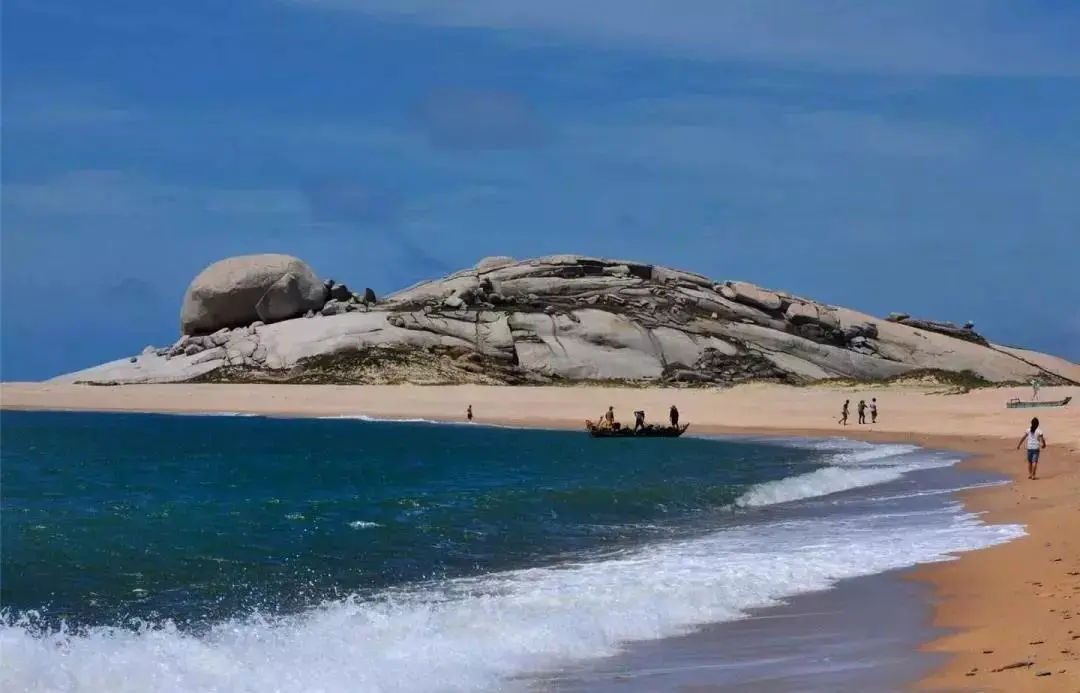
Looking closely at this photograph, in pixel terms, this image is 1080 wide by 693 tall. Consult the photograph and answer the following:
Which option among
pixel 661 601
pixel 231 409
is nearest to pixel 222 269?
pixel 231 409

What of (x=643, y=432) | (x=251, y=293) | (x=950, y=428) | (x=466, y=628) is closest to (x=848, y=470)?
(x=950, y=428)

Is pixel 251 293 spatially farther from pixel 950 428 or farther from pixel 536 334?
pixel 950 428

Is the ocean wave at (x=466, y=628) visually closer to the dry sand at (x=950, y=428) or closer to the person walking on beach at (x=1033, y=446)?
the dry sand at (x=950, y=428)

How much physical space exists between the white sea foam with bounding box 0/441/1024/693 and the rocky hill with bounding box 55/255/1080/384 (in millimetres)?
52668

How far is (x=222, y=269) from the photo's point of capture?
268 ft

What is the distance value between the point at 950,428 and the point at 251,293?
48.5 m

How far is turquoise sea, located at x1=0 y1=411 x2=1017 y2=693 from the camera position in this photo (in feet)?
36.0

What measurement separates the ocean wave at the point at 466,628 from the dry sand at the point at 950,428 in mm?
1663

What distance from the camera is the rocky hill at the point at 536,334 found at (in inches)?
2798

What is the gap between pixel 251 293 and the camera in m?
79.5

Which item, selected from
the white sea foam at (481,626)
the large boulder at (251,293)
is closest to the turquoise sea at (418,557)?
the white sea foam at (481,626)

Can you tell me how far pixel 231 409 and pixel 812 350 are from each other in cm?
3768

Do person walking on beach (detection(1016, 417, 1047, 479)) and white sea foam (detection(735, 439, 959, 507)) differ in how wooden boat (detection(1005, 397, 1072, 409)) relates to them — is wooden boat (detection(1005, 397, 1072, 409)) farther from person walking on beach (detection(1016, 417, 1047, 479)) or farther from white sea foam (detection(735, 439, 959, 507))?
person walking on beach (detection(1016, 417, 1047, 479))

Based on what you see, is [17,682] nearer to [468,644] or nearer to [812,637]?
[468,644]
